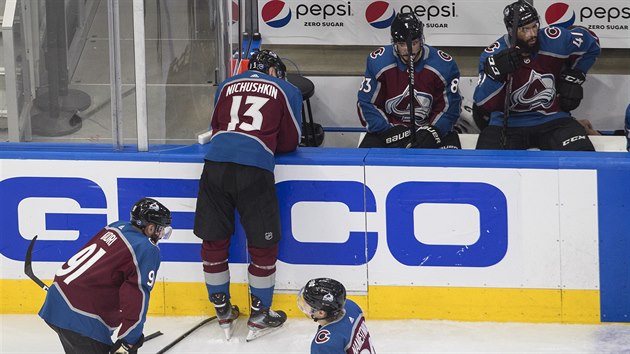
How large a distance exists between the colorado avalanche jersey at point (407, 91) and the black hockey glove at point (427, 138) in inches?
3.4

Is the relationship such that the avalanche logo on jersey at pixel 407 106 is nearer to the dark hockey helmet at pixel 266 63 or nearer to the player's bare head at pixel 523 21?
the player's bare head at pixel 523 21

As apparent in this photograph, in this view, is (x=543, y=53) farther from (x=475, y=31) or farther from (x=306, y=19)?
(x=306, y=19)

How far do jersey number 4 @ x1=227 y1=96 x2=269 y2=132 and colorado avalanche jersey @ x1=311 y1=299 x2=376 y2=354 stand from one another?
4.81 ft

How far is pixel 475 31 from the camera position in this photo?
24.2 ft

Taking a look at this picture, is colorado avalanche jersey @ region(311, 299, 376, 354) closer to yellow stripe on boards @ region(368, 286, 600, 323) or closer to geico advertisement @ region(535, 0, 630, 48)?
yellow stripe on boards @ region(368, 286, 600, 323)

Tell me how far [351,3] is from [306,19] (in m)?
0.29

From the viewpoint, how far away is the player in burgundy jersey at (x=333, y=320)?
3915 mm

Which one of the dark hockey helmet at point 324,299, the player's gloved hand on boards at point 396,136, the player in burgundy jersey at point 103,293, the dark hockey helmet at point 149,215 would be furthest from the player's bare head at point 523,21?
the dark hockey helmet at point 324,299

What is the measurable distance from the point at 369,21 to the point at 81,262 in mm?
3303

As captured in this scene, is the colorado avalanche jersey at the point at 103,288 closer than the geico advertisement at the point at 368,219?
Yes

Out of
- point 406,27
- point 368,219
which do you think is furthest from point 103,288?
point 406,27

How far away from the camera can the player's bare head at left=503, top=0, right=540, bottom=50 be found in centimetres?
587

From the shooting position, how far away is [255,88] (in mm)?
5379

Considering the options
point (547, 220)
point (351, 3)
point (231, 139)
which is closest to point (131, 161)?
point (231, 139)
